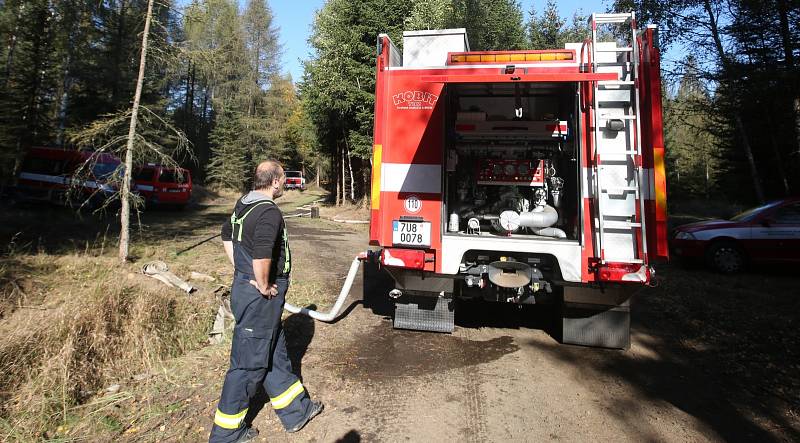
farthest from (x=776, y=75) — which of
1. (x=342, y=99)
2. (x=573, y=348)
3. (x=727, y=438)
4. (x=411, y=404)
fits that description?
(x=342, y=99)

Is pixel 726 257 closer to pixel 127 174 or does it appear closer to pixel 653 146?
pixel 653 146

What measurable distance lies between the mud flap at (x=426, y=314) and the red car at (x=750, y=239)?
6587mm

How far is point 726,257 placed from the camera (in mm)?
9000

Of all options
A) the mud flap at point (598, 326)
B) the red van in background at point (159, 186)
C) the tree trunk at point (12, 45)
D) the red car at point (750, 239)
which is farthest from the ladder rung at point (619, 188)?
the tree trunk at point (12, 45)

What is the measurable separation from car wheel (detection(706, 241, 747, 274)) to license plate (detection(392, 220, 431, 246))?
7251 mm

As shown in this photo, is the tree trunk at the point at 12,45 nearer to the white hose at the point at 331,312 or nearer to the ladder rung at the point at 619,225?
the white hose at the point at 331,312

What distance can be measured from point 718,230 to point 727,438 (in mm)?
7149

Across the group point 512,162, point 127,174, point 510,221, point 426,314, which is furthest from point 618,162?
point 127,174

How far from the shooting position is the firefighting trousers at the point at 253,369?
120 inches

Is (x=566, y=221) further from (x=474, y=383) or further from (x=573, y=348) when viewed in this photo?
(x=474, y=383)

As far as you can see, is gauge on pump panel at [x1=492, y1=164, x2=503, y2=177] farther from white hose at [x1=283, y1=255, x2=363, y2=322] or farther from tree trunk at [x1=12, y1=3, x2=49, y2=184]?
tree trunk at [x1=12, y1=3, x2=49, y2=184]

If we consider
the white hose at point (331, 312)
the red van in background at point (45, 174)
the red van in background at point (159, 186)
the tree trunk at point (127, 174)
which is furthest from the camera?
the red van in background at point (159, 186)

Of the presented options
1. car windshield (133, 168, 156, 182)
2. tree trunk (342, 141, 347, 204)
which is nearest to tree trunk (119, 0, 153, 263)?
car windshield (133, 168, 156, 182)

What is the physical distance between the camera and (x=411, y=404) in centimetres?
371
